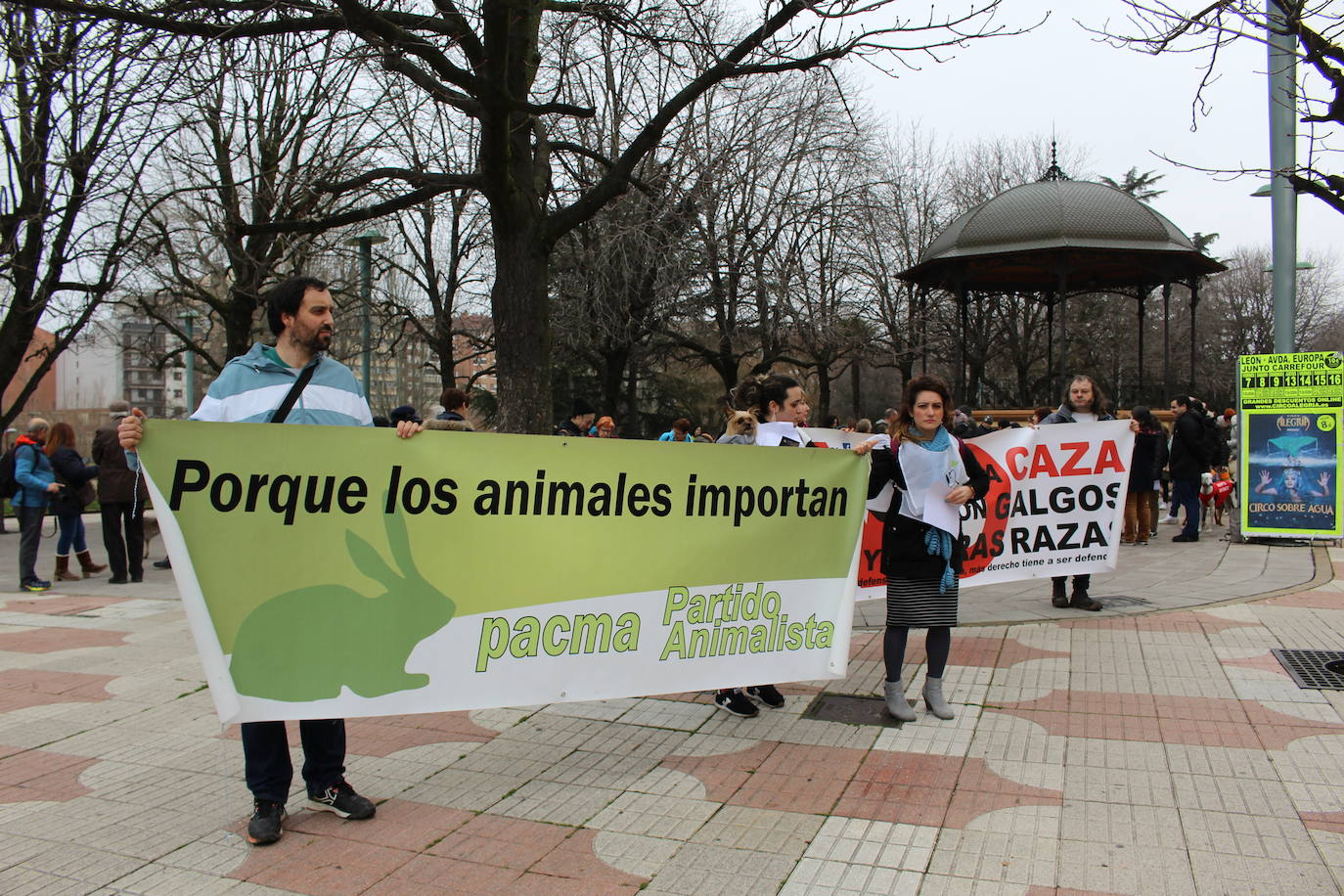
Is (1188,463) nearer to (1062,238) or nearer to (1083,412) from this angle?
(1062,238)

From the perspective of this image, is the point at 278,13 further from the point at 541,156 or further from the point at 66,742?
the point at 66,742

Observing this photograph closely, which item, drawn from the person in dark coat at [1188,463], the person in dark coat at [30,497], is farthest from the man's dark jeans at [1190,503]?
the person in dark coat at [30,497]

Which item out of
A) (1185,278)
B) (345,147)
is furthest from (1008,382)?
(345,147)

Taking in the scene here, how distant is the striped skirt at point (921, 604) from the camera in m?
5.04

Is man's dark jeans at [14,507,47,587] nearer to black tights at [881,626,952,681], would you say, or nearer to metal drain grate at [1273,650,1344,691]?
black tights at [881,626,952,681]

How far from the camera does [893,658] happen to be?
5.09 meters

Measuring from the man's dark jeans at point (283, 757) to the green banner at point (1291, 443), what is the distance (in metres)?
11.9

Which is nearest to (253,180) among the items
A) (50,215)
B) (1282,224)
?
(50,215)

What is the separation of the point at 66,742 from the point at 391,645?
89.6 inches

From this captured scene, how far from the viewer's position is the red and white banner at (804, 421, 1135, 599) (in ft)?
22.4

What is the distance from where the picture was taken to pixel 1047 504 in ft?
23.5

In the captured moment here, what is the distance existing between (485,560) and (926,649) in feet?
7.81

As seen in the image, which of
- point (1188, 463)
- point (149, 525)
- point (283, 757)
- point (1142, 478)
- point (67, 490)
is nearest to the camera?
point (283, 757)

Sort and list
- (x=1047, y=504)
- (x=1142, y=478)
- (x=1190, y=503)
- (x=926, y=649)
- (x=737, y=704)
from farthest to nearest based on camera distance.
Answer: (x=1190, y=503), (x=1142, y=478), (x=1047, y=504), (x=737, y=704), (x=926, y=649)
